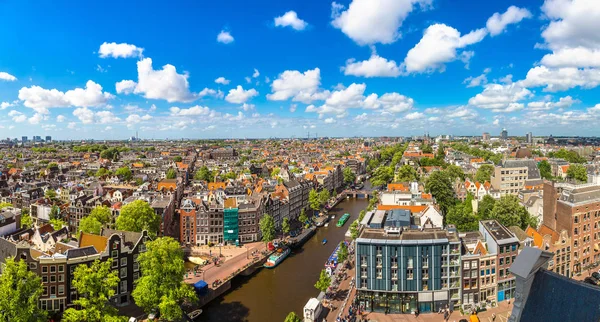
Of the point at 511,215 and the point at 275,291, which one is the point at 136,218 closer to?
the point at 275,291

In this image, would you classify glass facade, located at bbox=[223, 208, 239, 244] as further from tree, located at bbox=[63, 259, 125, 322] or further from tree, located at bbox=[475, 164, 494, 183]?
tree, located at bbox=[475, 164, 494, 183]

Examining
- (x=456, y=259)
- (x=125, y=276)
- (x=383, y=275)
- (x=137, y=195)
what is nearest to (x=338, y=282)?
(x=383, y=275)

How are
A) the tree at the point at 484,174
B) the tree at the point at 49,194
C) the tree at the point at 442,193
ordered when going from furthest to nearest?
the tree at the point at 484,174, the tree at the point at 49,194, the tree at the point at 442,193

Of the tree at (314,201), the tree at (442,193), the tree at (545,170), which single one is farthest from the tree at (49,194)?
the tree at (545,170)

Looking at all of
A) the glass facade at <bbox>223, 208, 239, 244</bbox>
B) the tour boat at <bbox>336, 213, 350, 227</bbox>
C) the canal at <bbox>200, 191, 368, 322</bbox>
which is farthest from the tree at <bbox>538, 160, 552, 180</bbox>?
the glass facade at <bbox>223, 208, 239, 244</bbox>

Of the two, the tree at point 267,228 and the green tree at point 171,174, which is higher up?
the green tree at point 171,174

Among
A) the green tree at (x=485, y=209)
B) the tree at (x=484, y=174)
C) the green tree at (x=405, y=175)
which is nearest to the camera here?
the green tree at (x=485, y=209)

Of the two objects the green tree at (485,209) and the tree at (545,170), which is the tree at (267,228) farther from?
the tree at (545,170)

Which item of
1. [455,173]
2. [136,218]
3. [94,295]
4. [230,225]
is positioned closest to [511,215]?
[230,225]

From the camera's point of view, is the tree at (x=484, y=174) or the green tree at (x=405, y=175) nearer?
the tree at (x=484, y=174)
